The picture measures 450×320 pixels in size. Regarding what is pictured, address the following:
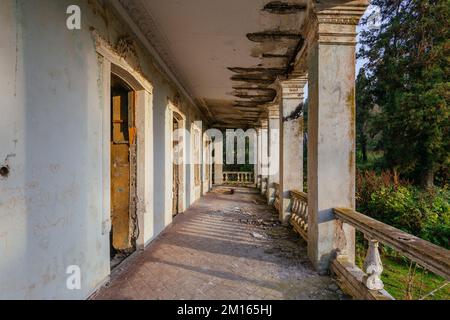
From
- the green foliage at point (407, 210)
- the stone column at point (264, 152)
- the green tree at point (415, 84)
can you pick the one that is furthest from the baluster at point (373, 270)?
A: the green tree at point (415, 84)

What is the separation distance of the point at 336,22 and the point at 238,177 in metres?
15.0

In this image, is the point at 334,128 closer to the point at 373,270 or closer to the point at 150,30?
the point at 373,270

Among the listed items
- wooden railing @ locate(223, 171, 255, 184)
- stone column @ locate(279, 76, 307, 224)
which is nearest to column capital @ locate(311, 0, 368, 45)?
stone column @ locate(279, 76, 307, 224)

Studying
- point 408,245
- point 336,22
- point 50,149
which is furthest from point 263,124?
point 50,149

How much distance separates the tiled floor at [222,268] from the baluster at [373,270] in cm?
45

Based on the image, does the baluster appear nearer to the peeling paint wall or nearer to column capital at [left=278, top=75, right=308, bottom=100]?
the peeling paint wall

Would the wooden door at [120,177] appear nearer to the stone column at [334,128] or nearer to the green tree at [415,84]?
the stone column at [334,128]

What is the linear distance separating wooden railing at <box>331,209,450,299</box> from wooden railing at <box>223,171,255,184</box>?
591 inches

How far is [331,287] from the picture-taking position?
3.15 metres

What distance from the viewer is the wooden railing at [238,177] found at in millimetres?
18508
